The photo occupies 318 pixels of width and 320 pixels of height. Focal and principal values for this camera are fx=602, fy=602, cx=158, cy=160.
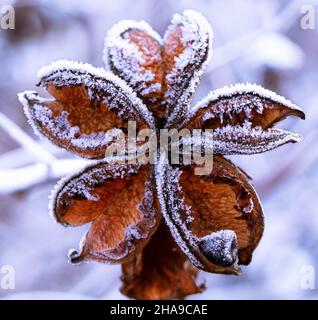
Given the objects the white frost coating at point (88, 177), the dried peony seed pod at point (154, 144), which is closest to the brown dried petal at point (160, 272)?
the dried peony seed pod at point (154, 144)

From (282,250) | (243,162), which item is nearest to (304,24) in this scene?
(243,162)

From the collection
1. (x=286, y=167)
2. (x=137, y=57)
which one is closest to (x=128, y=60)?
(x=137, y=57)

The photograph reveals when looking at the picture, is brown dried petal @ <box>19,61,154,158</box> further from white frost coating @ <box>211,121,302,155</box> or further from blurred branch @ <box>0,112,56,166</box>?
blurred branch @ <box>0,112,56,166</box>

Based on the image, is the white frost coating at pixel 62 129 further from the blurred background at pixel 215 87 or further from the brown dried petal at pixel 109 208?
the blurred background at pixel 215 87

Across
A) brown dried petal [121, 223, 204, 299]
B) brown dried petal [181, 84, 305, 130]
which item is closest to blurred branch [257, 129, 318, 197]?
brown dried petal [121, 223, 204, 299]
